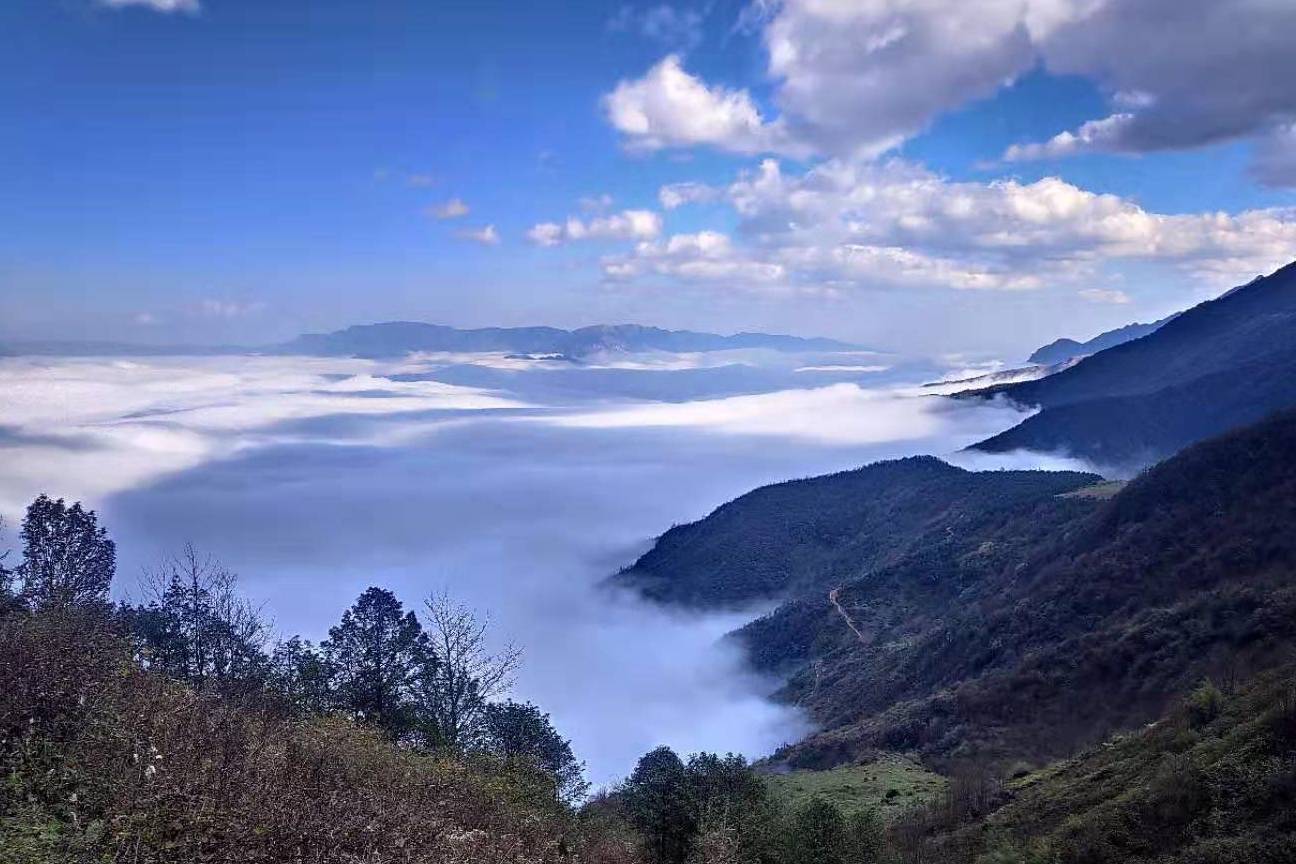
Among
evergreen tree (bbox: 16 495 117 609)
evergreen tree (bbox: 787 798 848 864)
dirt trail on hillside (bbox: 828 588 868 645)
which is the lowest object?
dirt trail on hillside (bbox: 828 588 868 645)

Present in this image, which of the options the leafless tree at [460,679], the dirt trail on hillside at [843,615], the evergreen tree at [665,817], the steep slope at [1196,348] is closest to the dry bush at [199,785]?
the evergreen tree at [665,817]

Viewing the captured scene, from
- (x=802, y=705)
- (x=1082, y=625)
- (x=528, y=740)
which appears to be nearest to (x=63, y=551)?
(x=528, y=740)

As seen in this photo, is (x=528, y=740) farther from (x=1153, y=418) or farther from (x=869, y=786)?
(x=1153, y=418)

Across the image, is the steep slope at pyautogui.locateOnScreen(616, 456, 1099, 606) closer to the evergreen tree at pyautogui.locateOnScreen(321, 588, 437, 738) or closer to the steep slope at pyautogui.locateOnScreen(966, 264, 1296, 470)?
the steep slope at pyautogui.locateOnScreen(966, 264, 1296, 470)

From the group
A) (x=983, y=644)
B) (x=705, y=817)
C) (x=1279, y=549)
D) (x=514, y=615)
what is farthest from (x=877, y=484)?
(x=705, y=817)

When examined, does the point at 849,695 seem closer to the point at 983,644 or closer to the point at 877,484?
the point at 983,644

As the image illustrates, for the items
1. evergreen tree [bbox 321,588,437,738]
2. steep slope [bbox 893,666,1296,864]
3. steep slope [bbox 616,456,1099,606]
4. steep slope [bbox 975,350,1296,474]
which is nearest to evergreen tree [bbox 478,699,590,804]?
evergreen tree [bbox 321,588,437,738]
